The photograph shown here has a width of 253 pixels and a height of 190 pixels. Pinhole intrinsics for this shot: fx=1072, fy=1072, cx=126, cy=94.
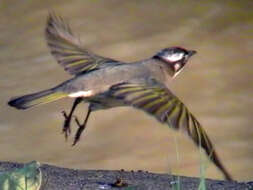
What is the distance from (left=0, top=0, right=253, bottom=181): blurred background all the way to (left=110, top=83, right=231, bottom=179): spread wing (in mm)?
1519

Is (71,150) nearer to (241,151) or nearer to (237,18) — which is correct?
(241,151)

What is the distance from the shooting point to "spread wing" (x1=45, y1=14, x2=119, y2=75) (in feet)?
16.9

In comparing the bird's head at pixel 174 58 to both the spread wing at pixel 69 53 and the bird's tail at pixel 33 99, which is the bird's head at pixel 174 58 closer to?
the spread wing at pixel 69 53

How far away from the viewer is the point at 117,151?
681 centimetres

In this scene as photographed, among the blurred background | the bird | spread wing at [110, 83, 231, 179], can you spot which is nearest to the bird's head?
the bird

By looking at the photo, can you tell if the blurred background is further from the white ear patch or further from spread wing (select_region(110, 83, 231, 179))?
spread wing (select_region(110, 83, 231, 179))

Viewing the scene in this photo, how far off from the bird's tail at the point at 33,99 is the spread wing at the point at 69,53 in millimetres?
277

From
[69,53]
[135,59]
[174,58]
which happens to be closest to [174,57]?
[174,58]

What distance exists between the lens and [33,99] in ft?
15.6

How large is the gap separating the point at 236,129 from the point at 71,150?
1.09 m

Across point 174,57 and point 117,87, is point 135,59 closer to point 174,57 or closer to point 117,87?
point 174,57

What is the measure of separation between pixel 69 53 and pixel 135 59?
2.45 metres

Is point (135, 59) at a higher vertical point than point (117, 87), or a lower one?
higher

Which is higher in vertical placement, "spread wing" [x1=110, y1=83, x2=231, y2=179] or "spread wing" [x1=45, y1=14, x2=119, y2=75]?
"spread wing" [x1=45, y1=14, x2=119, y2=75]
